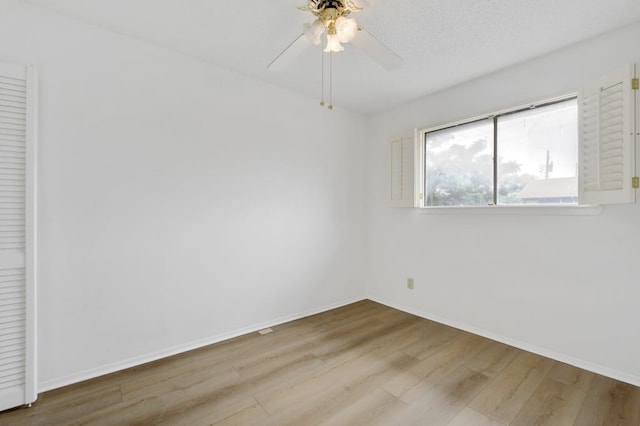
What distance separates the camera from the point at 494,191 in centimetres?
268

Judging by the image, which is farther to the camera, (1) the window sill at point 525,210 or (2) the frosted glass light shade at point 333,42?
(1) the window sill at point 525,210

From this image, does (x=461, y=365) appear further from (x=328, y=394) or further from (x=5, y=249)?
(x=5, y=249)

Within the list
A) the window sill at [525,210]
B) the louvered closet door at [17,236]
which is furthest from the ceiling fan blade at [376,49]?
the louvered closet door at [17,236]

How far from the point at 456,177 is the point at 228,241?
2.49m

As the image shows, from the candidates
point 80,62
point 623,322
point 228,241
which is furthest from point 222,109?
point 623,322

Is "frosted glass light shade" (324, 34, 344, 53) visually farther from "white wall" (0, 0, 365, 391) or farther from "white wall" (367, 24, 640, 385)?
"white wall" (367, 24, 640, 385)

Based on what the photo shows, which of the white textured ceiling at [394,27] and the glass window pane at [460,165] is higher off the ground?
the white textured ceiling at [394,27]

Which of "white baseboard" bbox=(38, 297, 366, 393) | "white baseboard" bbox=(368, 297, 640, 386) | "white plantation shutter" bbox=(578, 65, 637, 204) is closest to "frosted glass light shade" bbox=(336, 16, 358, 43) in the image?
"white plantation shutter" bbox=(578, 65, 637, 204)

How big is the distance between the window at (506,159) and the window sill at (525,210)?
0.09 meters

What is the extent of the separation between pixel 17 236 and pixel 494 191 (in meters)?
3.70

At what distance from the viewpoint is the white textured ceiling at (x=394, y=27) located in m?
1.79

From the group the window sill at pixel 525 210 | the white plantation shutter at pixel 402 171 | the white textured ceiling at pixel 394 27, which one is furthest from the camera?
the white plantation shutter at pixel 402 171

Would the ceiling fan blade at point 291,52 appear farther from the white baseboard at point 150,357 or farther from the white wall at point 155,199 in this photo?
the white baseboard at point 150,357

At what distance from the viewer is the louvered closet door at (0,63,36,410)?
1.65 m
